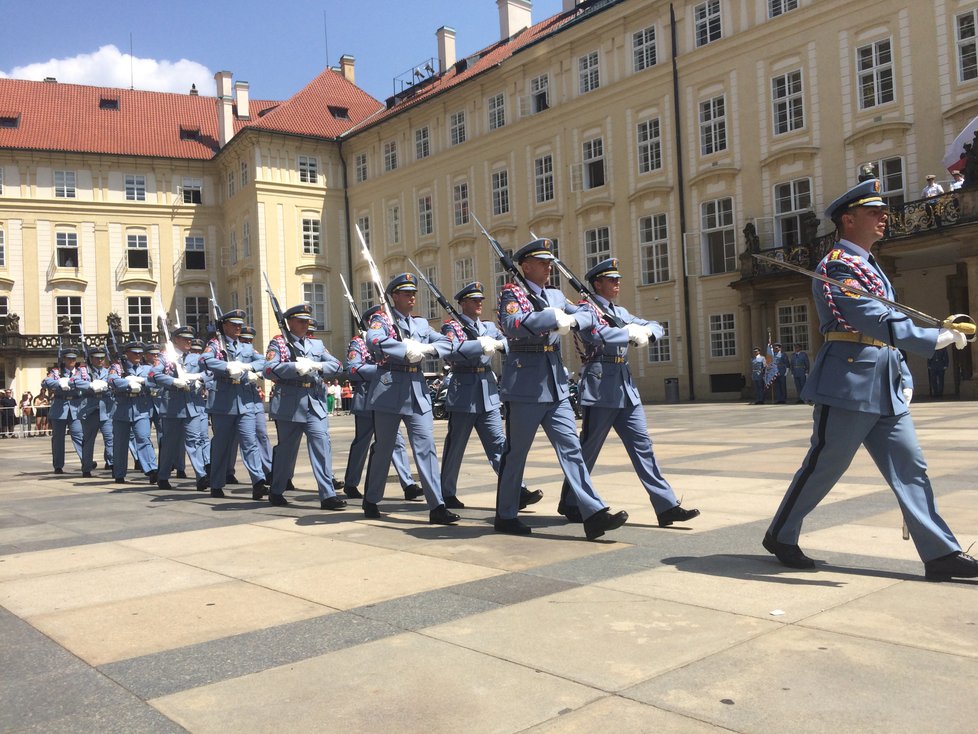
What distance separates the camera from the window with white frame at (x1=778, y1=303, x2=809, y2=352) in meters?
28.5

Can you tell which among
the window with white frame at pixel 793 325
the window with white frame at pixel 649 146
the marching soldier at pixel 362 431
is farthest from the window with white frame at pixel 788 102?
the marching soldier at pixel 362 431

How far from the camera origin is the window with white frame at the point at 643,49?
1278 inches

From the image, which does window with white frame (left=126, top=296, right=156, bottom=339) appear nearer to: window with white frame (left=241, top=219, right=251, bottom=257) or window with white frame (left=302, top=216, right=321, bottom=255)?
window with white frame (left=241, top=219, right=251, bottom=257)

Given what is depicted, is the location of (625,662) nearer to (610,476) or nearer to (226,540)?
(226,540)

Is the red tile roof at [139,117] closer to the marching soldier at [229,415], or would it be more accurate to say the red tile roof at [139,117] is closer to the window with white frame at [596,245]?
the window with white frame at [596,245]

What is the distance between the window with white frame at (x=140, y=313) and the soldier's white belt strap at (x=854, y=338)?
4976cm

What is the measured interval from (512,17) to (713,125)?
16.0 meters

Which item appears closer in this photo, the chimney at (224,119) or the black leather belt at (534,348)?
the black leather belt at (534,348)

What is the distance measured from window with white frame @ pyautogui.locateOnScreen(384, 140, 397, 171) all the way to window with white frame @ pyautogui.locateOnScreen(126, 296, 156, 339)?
1611cm

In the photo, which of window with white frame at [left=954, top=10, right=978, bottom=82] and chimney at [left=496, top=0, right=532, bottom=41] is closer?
window with white frame at [left=954, top=10, right=978, bottom=82]

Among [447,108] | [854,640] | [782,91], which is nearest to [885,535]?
[854,640]

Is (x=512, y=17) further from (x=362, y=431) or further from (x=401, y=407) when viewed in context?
(x=401, y=407)

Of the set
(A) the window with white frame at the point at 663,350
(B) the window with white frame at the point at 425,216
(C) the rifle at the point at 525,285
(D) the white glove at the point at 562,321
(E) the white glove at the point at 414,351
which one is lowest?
(E) the white glove at the point at 414,351

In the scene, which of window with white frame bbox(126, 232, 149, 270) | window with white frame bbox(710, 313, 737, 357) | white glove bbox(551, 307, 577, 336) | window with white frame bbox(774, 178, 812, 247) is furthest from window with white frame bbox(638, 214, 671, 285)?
window with white frame bbox(126, 232, 149, 270)
